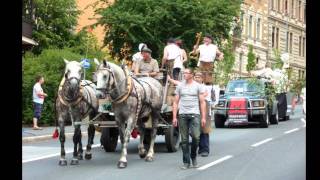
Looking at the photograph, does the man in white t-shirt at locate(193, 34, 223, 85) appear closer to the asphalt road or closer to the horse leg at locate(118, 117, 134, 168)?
the asphalt road

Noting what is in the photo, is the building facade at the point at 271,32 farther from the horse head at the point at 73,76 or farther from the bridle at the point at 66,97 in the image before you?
the horse head at the point at 73,76

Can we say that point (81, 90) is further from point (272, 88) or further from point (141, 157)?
point (272, 88)

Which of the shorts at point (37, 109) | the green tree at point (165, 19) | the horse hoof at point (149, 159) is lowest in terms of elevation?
the horse hoof at point (149, 159)

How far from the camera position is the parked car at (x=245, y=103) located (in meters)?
27.8

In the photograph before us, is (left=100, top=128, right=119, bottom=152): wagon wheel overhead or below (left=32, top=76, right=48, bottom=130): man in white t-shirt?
below

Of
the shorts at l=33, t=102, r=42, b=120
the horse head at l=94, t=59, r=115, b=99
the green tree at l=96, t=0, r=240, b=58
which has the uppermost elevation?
the green tree at l=96, t=0, r=240, b=58

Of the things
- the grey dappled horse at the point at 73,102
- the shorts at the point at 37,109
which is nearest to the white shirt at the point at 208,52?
the grey dappled horse at the point at 73,102

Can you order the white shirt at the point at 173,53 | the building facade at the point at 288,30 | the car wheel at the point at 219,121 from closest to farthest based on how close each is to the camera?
1. the white shirt at the point at 173,53
2. the car wheel at the point at 219,121
3. the building facade at the point at 288,30

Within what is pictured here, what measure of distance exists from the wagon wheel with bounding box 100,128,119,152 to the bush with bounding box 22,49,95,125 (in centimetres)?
928

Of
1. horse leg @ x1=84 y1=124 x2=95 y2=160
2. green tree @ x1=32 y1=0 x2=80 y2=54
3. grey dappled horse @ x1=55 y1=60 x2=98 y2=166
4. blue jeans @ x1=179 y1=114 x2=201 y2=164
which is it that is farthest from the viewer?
green tree @ x1=32 y1=0 x2=80 y2=54

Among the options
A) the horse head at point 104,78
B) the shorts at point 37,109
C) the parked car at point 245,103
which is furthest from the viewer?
the parked car at point 245,103

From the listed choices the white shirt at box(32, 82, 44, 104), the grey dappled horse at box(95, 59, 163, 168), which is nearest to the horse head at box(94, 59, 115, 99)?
the grey dappled horse at box(95, 59, 163, 168)

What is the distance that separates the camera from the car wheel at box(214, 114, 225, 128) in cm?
2836
